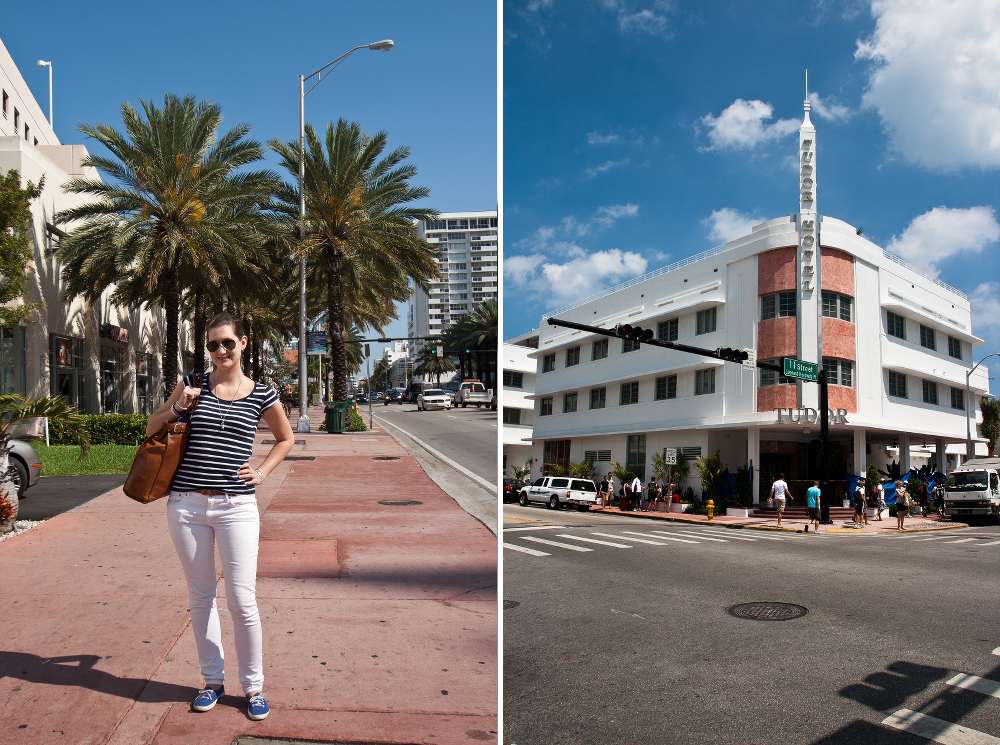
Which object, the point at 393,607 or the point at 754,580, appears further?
the point at 754,580

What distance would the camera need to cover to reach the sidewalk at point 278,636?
3.63m

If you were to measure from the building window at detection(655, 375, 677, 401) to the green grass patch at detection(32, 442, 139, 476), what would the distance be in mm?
21734

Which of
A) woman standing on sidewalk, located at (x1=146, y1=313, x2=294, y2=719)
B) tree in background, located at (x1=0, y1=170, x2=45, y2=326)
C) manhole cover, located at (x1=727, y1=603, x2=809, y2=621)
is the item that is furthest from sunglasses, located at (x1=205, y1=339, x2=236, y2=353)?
tree in background, located at (x1=0, y1=170, x2=45, y2=326)

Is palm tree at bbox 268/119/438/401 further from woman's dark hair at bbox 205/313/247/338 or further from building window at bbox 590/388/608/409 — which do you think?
woman's dark hair at bbox 205/313/247/338

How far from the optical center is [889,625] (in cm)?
686

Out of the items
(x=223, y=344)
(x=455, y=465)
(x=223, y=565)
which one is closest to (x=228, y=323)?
(x=223, y=344)

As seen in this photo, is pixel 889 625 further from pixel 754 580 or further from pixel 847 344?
pixel 847 344

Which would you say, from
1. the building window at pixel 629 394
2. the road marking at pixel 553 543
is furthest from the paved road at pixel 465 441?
the building window at pixel 629 394

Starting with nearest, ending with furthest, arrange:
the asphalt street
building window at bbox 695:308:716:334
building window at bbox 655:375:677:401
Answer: the asphalt street, building window at bbox 695:308:716:334, building window at bbox 655:375:677:401

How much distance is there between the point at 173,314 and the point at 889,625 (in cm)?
2336

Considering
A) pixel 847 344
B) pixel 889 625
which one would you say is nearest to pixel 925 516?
pixel 847 344

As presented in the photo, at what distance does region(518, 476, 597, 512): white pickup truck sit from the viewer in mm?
31812

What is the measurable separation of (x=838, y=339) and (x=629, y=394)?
394 inches

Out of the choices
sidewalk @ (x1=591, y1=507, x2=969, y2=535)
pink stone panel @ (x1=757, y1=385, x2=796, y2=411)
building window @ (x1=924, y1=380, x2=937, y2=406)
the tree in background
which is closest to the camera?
A: the tree in background
